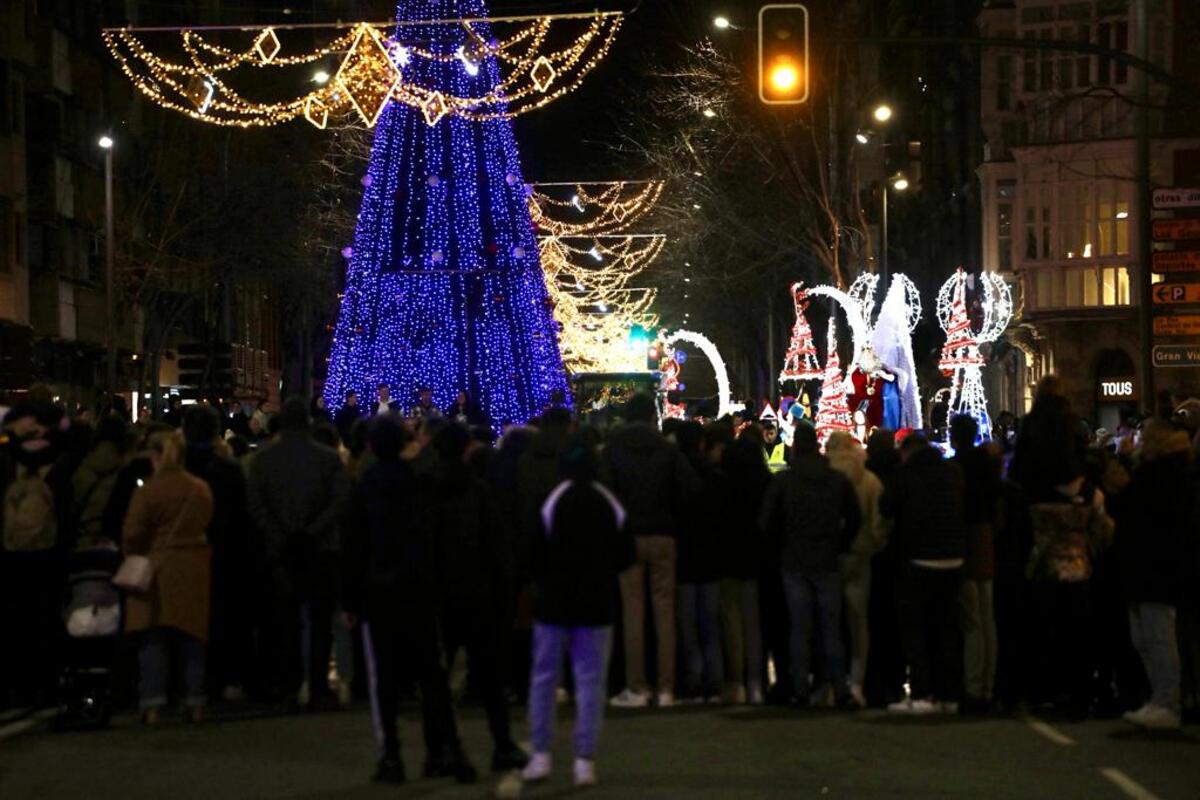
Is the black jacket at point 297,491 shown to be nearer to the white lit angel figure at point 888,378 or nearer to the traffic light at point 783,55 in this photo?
the traffic light at point 783,55

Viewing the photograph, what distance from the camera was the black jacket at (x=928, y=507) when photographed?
1535 cm

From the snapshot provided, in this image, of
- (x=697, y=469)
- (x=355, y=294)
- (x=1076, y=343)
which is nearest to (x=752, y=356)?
(x=1076, y=343)

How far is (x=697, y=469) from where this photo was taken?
643 inches

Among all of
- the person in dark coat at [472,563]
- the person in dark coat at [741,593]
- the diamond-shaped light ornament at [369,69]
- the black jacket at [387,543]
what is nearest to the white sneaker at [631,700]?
the person in dark coat at [741,593]

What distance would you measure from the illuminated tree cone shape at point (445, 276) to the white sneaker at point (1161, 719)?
22839 millimetres

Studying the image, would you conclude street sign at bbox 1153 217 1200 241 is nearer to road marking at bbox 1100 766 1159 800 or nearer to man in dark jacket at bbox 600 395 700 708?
man in dark jacket at bbox 600 395 700 708

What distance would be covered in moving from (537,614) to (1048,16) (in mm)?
39850

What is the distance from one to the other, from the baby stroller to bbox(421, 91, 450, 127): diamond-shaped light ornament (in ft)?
57.9

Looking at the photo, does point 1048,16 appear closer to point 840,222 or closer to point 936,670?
point 840,222

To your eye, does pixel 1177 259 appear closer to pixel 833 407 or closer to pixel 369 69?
pixel 833 407

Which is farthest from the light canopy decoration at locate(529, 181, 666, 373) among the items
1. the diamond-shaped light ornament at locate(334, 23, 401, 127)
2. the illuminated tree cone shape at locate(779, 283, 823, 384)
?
the diamond-shaped light ornament at locate(334, 23, 401, 127)

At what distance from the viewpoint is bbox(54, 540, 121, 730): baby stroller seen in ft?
47.7

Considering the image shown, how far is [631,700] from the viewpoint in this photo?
15844 millimetres

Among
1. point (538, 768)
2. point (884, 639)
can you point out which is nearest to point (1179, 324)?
point (884, 639)
